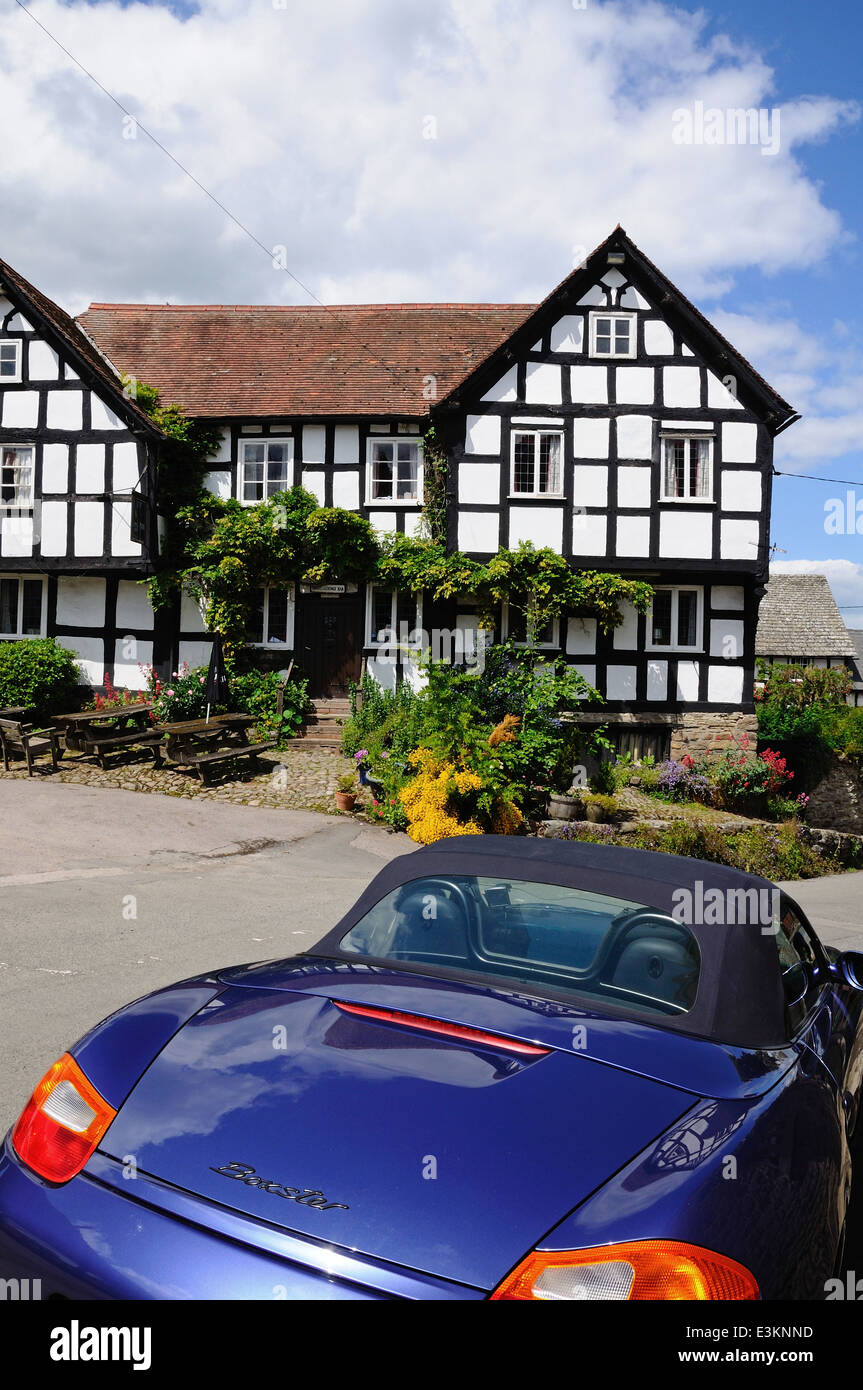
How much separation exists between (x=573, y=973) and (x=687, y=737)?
1783 centimetres

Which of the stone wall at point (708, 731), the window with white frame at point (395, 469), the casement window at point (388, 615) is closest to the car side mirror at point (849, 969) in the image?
the stone wall at point (708, 731)

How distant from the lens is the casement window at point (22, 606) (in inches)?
825

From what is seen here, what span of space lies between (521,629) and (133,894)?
509 inches

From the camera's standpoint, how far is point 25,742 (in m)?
15.7

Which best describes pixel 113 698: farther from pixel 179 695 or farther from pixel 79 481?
pixel 79 481

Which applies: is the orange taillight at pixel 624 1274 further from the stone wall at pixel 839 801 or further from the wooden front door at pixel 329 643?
the stone wall at pixel 839 801

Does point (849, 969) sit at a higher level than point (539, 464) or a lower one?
lower

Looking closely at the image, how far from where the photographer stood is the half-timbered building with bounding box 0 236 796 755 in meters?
19.4

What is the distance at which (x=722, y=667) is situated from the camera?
20297 mm

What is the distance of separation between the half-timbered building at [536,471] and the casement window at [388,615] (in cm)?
5

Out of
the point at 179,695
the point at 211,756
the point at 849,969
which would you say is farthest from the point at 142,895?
the point at 179,695

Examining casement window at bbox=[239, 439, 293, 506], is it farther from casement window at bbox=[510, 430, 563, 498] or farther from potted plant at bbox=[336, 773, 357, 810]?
potted plant at bbox=[336, 773, 357, 810]

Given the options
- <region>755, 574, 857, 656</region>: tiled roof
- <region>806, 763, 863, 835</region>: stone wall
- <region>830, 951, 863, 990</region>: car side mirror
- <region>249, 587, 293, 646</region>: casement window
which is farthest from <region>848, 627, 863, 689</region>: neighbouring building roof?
<region>830, 951, 863, 990</region>: car side mirror

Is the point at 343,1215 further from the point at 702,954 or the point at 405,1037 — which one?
the point at 702,954
